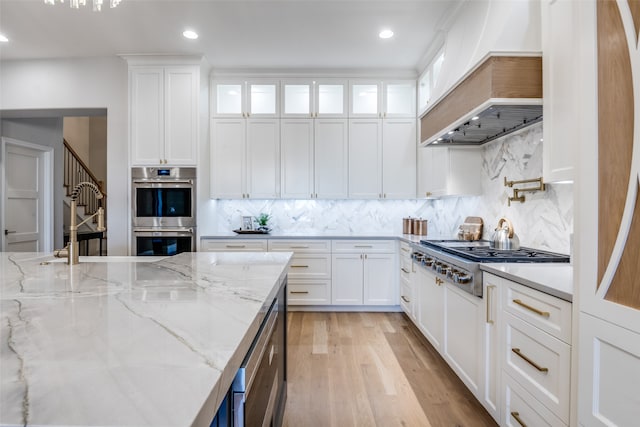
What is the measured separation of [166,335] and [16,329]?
385 mm

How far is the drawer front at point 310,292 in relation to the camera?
4070 millimetres

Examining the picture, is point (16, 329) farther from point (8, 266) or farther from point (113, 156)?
point (113, 156)

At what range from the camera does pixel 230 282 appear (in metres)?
1.34

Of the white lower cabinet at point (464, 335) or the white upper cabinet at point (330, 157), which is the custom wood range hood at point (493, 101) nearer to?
the white lower cabinet at point (464, 335)

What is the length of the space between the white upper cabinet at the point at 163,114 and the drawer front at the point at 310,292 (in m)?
1.91

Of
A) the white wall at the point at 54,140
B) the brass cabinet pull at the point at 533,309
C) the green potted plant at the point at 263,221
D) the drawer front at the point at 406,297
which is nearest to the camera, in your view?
the brass cabinet pull at the point at 533,309

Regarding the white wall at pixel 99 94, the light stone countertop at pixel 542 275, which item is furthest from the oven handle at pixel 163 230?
the light stone countertop at pixel 542 275

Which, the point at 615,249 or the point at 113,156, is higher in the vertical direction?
the point at 113,156

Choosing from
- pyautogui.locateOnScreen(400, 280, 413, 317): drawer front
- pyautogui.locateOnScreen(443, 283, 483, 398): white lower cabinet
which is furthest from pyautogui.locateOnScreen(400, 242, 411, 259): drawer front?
pyautogui.locateOnScreen(443, 283, 483, 398): white lower cabinet

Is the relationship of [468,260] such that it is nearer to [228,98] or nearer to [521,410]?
[521,410]

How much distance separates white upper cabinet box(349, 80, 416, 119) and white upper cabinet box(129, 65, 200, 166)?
192cm

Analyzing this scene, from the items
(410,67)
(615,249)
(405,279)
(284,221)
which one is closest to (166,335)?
(615,249)

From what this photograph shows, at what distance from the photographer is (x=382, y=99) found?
4.29 metres

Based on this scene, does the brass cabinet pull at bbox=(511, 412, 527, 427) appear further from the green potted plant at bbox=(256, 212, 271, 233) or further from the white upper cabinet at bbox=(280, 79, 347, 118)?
the white upper cabinet at bbox=(280, 79, 347, 118)
